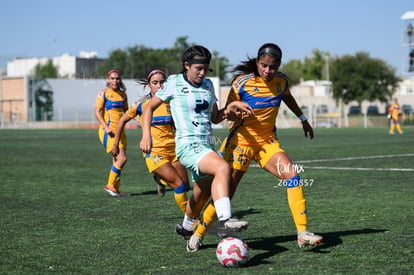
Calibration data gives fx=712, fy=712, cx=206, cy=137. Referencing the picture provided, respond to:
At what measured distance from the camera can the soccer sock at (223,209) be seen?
6598mm

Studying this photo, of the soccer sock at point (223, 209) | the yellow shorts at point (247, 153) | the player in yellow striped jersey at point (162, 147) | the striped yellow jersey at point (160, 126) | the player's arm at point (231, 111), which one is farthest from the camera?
the striped yellow jersey at point (160, 126)

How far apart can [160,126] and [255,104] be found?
272 cm

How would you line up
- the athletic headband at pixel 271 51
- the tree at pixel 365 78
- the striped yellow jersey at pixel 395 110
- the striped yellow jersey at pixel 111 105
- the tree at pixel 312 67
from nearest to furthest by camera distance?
the athletic headband at pixel 271 51
the striped yellow jersey at pixel 111 105
the striped yellow jersey at pixel 395 110
the tree at pixel 365 78
the tree at pixel 312 67

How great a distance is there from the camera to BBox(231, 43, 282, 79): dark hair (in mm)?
7500

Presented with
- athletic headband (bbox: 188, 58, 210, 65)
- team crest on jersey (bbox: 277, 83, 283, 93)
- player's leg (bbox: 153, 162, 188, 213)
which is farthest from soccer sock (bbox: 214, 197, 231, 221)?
player's leg (bbox: 153, 162, 188, 213)

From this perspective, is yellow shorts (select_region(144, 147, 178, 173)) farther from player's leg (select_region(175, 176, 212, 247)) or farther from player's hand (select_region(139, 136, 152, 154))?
player's hand (select_region(139, 136, 152, 154))

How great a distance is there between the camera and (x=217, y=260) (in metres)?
6.88

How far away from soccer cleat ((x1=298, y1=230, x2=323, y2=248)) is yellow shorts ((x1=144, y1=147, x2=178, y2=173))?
109 inches

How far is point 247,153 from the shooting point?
303 inches

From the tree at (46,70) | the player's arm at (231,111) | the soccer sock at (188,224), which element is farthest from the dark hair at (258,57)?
the tree at (46,70)

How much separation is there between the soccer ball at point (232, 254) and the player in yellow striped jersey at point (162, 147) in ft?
8.08

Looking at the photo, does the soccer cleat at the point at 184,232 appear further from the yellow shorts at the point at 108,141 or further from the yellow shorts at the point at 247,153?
the yellow shorts at the point at 108,141

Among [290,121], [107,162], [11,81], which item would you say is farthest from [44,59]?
[107,162]

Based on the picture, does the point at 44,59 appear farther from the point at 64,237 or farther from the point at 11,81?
the point at 64,237
